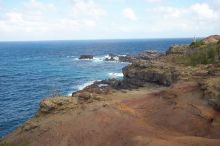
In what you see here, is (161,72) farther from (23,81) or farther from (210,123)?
(23,81)

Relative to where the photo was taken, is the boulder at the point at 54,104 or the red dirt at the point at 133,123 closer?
the red dirt at the point at 133,123

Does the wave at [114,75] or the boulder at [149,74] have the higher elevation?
the boulder at [149,74]

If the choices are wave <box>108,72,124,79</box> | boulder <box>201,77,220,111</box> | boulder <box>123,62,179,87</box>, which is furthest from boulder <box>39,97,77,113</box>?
wave <box>108,72,124,79</box>

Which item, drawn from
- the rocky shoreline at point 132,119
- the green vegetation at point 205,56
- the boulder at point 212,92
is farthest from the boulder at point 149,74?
the boulder at point 212,92

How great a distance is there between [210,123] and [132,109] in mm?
7410

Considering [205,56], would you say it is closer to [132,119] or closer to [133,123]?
[132,119]

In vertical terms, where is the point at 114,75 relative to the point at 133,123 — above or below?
below

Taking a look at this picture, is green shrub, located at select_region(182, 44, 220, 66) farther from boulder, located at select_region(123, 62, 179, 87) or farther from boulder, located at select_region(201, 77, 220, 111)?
boulder, located at select_region(201, 77, 220, 111)

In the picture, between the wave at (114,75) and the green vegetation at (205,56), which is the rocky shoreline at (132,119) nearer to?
the green vegetation at (205,56)

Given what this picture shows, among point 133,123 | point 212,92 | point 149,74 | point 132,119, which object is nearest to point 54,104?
point 132,119

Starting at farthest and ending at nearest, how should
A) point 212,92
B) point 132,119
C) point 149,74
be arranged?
point 149,74 < point 212,92 < point 132,119

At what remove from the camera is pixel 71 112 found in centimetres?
3338

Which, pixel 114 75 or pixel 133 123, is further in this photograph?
pixel 114 75

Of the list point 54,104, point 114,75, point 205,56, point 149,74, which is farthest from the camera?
point 114,75
